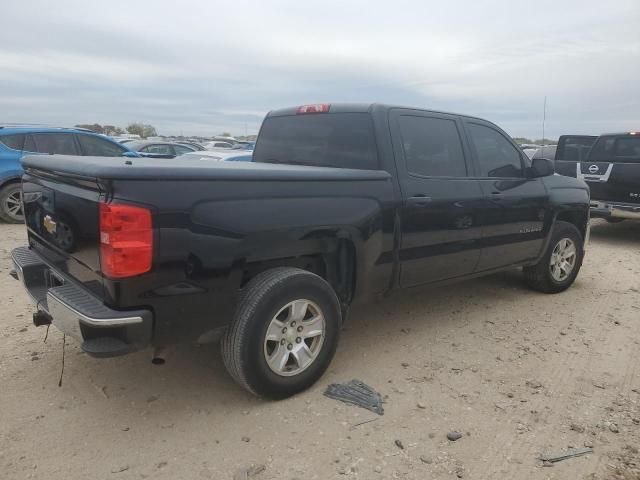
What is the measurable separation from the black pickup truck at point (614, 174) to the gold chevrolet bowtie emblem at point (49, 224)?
843cm

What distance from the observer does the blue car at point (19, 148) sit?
883 centimetres

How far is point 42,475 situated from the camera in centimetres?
249

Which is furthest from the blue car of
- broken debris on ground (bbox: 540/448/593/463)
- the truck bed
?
broken debris on ground (bbox: 540/448/593/463)

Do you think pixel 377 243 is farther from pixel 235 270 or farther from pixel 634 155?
pixel 634 155

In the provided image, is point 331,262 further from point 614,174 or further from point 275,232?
point 614,174

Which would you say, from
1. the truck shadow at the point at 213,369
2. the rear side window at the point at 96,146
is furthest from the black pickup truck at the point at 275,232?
the rear side window at the point at 96,146

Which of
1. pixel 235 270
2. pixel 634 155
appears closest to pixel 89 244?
pixel 235 270

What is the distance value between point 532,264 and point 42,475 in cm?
454

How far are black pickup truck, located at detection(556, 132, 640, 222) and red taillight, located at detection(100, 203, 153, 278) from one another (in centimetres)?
828

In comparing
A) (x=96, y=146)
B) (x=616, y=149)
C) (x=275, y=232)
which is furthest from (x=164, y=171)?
(x=616, y=149)

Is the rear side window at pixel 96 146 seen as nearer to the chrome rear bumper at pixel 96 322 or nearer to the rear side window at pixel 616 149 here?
the chrome rear bumper at pixel 96 322

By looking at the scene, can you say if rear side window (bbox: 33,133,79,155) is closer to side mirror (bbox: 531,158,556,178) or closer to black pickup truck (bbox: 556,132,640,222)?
side mirror (bbox: 531,158,556,178)

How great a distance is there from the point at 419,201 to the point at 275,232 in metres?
1.30

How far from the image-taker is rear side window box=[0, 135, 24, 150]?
8.91 metres
